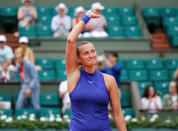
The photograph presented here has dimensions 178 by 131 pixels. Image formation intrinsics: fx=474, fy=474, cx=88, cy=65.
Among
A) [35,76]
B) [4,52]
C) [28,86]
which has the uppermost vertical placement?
[4,52]

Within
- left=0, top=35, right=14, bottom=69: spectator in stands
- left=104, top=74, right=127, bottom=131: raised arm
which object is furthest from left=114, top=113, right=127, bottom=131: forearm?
left=0, top=35, right=14, bottom=69: spectator in stands

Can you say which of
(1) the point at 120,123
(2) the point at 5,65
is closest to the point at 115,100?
(1) the point at 120,123

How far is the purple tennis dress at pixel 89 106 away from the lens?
382cm

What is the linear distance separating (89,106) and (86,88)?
147 millimetres

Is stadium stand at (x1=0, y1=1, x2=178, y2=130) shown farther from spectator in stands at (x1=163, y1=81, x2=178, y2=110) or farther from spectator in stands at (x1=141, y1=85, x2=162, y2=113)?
spectator in stands at (x1=163, y1=81, x2=178, y2=110)

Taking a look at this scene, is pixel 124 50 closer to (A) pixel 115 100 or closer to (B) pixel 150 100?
(B) pixel 150 100

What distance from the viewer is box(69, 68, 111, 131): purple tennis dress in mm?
3816

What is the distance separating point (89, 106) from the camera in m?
3.83

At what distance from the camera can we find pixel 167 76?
37.2 ft

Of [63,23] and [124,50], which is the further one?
[63,23]

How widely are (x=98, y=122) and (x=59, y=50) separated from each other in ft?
25.1

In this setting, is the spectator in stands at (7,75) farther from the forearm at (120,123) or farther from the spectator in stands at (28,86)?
the forearm at (120,123)

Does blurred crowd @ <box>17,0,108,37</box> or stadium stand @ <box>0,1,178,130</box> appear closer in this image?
stadium stand @ <box>0,1,178,130</box>

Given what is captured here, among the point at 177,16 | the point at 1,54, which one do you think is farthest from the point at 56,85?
the point at 177,16
